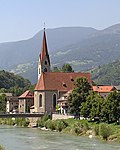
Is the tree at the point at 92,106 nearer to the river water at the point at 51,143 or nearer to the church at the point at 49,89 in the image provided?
the river water at the point at 51,143

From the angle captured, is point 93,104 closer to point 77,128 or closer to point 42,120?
point 77,128

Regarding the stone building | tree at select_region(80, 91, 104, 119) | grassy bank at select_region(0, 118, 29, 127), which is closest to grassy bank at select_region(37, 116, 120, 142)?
tree at select_region(80, 91, 104, 119)

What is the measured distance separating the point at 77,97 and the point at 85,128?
14.3 meters

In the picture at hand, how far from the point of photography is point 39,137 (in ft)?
218

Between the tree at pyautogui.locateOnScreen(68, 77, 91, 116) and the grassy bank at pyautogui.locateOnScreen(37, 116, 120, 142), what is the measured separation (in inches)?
88.5

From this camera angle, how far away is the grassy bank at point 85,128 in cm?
6053

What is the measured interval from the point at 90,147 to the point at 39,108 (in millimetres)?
53242

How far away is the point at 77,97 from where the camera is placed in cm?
8381

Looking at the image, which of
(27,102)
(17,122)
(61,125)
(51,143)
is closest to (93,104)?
(61,125)

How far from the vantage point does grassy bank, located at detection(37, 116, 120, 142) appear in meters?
60.5

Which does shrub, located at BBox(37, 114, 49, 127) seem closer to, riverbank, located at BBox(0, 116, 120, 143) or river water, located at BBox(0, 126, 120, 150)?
riverbank, located at BBox(0, 116, 120, 143)

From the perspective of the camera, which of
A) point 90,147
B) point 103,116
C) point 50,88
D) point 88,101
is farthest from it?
point 50,88

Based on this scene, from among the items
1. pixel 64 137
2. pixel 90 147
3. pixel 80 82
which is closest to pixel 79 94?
pixel 80 82

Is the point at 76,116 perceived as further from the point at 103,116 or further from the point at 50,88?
the point at 50,88
